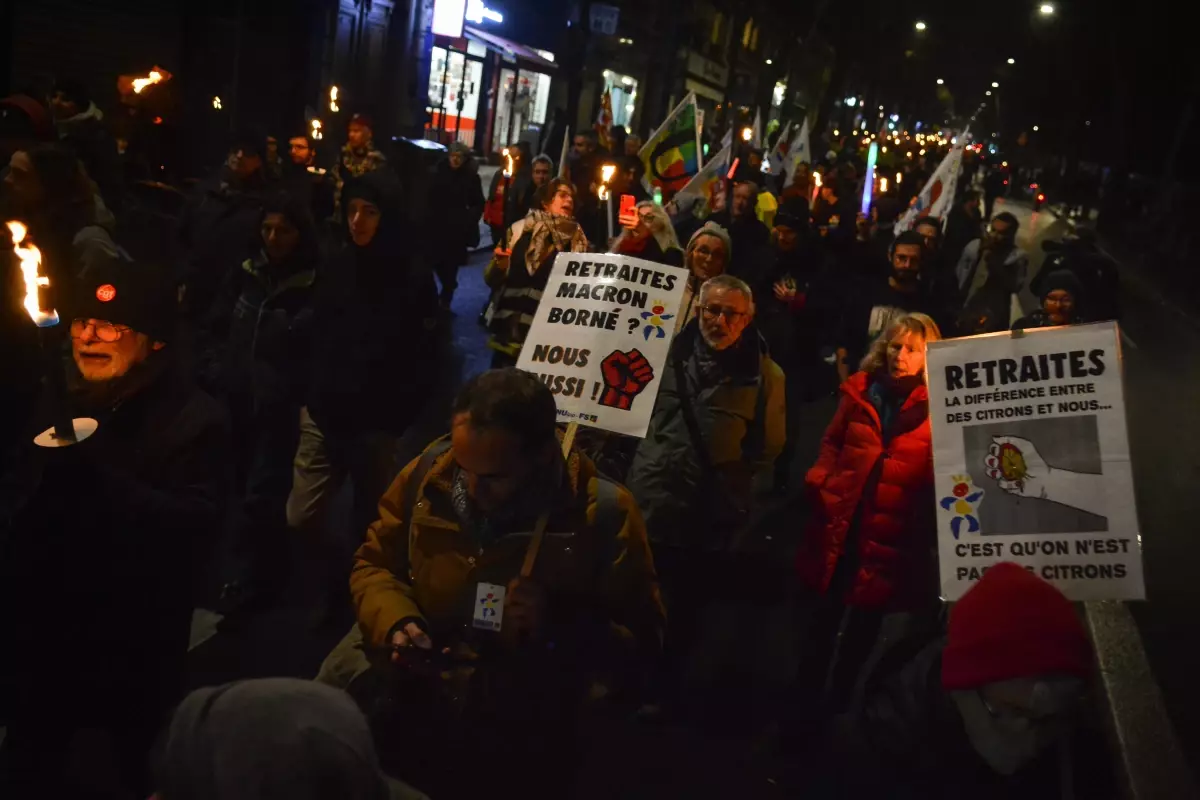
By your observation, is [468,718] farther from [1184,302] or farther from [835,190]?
[1184,302]

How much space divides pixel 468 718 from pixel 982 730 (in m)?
1.21

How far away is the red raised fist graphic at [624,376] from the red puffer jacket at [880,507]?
825mm

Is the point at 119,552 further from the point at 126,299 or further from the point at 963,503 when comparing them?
the point at 963,503

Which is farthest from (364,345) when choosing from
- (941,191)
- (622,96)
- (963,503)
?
(622,96)

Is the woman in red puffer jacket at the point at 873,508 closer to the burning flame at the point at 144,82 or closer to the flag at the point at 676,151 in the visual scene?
the flag at the point at 676,151

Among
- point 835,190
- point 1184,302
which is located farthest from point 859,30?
point 835,190

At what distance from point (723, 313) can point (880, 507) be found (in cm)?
108

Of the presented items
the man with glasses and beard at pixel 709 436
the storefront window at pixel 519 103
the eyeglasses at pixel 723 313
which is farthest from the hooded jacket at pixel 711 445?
the storefront window at pixel 519 103

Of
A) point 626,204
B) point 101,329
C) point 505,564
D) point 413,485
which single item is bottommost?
point 505,564

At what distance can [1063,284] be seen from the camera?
6172 mm

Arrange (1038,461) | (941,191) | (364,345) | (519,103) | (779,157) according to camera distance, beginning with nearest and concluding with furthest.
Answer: (1038,461) < (364,345) < (941,191) < (779,157) < (519,103)

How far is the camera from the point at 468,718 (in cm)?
242

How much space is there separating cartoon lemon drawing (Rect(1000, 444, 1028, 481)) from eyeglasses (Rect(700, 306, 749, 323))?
140cm

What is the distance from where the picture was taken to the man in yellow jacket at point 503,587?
2.47 m
